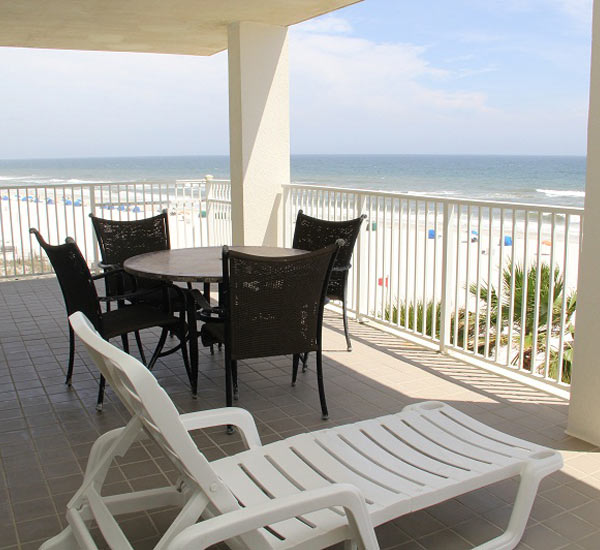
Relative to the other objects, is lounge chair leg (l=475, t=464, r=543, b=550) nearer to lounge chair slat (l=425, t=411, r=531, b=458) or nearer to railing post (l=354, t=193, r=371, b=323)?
lounge chair slat (l=425, t=411, r=531, b=458)

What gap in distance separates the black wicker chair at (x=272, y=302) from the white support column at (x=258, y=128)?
3.38m

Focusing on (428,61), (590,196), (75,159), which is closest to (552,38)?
(428,61)

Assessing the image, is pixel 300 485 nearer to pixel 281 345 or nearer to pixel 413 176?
pixel 281 345

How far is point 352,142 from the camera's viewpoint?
44.3 meters

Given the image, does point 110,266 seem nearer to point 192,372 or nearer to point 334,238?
point 192,372

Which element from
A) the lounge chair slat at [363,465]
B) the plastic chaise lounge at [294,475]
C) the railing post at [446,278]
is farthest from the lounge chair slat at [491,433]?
the railing post at [446,278]

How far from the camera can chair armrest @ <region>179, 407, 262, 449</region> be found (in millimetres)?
2291

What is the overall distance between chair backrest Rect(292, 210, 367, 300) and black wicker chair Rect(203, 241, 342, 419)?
1010 millimetres

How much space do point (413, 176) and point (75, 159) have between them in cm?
2675

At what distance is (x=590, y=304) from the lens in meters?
3.10

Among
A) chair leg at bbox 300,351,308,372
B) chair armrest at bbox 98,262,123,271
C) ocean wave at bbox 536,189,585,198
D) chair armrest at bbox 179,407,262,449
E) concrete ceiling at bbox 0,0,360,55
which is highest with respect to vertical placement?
A: concrete ceiling at bbox 0,0,360,55

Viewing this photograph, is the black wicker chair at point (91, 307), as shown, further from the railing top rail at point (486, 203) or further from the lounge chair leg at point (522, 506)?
the lounge chair leg at point (522, 506)

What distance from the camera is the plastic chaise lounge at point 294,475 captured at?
171 centimetres

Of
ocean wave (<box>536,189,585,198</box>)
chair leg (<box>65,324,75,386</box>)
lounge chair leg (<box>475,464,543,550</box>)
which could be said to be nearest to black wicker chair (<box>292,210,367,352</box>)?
chair leg (<box>65,324,75,386</box>)
